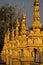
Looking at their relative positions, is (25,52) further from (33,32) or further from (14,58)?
(14,58)

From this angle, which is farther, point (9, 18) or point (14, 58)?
point (9, 18)

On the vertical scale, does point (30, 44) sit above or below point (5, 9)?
above

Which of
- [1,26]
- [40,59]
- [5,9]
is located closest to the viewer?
[40,59]

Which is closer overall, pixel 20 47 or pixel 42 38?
pixel 42 38

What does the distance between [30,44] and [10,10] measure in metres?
38.4

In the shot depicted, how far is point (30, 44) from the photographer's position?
1309 centimetres

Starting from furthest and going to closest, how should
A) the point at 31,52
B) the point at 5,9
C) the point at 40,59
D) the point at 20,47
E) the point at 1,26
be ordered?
the point at 5,9 → the point at 1,26 → the point at 20,47 → the point at 31,52 → the point at 40,59

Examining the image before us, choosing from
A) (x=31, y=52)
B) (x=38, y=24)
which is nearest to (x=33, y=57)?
(x=31, y=52)

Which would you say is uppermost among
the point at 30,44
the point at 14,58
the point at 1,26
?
the point at 30,44

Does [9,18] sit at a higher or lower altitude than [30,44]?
lower

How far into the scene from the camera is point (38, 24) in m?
13.5

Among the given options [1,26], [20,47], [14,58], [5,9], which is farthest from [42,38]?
[5,9]

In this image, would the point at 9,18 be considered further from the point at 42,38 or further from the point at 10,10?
the point at 42,38

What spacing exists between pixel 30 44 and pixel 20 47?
207cm
